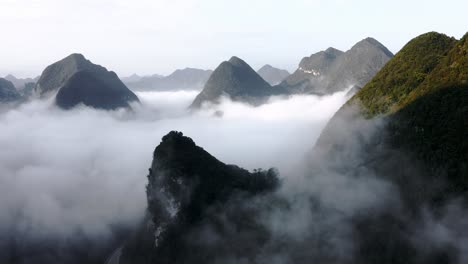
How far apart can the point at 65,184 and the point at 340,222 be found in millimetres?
65615

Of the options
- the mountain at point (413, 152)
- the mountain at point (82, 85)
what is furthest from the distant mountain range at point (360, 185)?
the mountain at point (82, 85)

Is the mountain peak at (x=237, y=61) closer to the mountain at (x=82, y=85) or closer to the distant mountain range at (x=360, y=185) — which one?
the mountain at (x=82, y=85)

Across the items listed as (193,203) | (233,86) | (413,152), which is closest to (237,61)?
(233,86)

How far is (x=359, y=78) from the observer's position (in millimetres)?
175375

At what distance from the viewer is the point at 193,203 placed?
53.9 m

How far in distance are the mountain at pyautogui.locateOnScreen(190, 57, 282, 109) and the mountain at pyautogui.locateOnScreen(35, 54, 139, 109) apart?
30986mm

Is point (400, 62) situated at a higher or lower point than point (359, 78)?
lower

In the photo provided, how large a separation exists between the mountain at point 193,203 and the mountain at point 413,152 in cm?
949

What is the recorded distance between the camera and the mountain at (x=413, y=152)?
37.6 meters

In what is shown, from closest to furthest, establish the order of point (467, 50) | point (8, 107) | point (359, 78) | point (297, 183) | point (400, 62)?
1. point (467, 50)
2. point (297, 183)
3. point (400, 62)
4. point (359, 78)
5. point (8, 107)

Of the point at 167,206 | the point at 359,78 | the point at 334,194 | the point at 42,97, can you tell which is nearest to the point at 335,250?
the point at 334,194

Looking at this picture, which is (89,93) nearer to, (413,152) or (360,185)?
(360,185)

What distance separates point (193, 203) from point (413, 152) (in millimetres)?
24585

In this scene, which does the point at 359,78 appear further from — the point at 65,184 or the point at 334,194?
the point at 334,194
